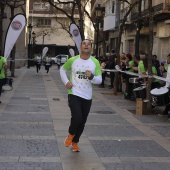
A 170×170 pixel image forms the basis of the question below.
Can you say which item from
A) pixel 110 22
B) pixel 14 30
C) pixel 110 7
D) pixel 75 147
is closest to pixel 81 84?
pixel 75 147

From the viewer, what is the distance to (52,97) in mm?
16250

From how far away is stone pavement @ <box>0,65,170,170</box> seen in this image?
21.6 ft

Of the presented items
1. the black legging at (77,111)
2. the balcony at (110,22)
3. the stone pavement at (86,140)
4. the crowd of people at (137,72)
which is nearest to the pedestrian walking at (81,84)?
the black legging at (77,111)

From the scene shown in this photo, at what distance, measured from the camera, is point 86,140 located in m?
8.31

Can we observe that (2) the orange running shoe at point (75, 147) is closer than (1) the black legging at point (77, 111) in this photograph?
No

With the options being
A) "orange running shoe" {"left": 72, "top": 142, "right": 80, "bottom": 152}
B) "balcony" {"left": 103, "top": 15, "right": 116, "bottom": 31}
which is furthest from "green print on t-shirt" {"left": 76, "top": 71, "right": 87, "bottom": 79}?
"balcony" {"left": 103, "top": 15, "right": 116, "bottom": 31}

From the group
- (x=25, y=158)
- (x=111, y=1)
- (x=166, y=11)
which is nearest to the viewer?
(x=25, y=158)

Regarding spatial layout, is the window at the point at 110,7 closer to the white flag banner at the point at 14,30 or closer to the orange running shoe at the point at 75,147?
the white flag banner at the point at 14,30

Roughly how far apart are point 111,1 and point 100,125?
33.0 meters

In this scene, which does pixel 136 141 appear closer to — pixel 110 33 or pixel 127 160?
pixel 127 160

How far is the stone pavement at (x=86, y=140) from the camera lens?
21.6 ft

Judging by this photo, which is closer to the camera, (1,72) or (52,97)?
(1,72)

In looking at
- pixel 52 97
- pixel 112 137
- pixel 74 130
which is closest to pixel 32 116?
pixel 112 137

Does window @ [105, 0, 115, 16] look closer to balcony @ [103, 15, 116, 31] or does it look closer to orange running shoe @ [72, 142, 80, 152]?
balcony @ [103, 15, 116, 31]
